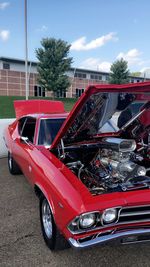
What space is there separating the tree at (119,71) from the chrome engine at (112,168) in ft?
138

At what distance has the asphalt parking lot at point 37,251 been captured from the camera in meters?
2.81

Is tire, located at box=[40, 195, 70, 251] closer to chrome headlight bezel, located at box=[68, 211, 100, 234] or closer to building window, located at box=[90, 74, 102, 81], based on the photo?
chrome headlight bezel, located at box=[68, 211, 100, 234]

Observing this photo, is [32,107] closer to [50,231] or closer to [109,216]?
[50,231]

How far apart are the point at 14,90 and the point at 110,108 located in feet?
146

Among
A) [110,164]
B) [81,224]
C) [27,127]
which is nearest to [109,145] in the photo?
[110,164]

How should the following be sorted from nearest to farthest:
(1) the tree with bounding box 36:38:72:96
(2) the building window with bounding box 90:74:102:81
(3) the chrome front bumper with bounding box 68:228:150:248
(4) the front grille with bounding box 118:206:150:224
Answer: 1. (3) the chrome front bumper with bounding box 68:228:150:248
2. (4) the front grille with bounding box 118:206:150:224
3. (1) the tree with bounding box 36:38:72:96
4. (2) the building window with bounding box 90:74:102:81

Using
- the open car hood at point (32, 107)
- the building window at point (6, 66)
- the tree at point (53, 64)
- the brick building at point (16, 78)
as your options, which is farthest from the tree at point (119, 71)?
the open car hood at point (32, 107)

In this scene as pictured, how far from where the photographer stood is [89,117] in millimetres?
3562

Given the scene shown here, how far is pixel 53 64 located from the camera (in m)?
35.6

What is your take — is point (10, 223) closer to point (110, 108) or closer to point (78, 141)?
point (78, 141)

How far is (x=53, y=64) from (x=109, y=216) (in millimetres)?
34579

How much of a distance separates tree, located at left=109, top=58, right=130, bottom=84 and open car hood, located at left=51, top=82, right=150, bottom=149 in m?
41.9

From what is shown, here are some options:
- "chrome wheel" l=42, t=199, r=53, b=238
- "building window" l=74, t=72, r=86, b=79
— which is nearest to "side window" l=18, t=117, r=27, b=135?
"chrome wheel" l=42, t=199, r=53, b=238

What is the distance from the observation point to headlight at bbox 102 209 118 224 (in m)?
2.44
